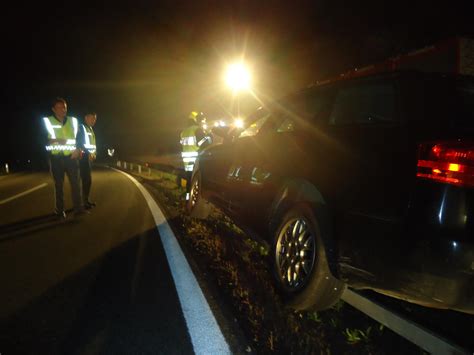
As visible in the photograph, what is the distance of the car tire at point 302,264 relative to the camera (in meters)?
2.91

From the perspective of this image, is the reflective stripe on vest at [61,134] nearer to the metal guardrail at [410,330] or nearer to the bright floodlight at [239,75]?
the metal guardrail at [410,330]

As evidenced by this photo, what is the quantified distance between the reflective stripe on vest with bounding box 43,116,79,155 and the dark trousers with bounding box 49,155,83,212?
0.52ft

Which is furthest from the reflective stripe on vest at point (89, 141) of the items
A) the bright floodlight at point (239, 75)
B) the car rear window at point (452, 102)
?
the car rear window at point (452, 102)

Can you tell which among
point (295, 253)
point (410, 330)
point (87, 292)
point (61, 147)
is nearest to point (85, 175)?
point (61, 147)

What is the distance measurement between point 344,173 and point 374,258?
0.61m

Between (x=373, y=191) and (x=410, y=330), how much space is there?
833 mm

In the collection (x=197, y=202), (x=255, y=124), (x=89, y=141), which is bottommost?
(x=197, y=202)

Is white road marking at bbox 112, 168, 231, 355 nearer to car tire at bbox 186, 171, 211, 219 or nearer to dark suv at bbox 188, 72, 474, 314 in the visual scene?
dark suv at bbox 188, 72, 474, 314

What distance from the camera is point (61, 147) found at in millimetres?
7305

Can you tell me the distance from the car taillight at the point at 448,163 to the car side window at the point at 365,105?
48 centimetres

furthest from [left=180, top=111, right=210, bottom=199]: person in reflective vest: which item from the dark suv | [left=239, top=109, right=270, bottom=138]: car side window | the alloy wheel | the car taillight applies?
the car taillight

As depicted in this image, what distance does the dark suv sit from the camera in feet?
7.06

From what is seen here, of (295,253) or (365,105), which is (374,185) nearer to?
(365,105)

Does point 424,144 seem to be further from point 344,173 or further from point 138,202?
point 138,202
